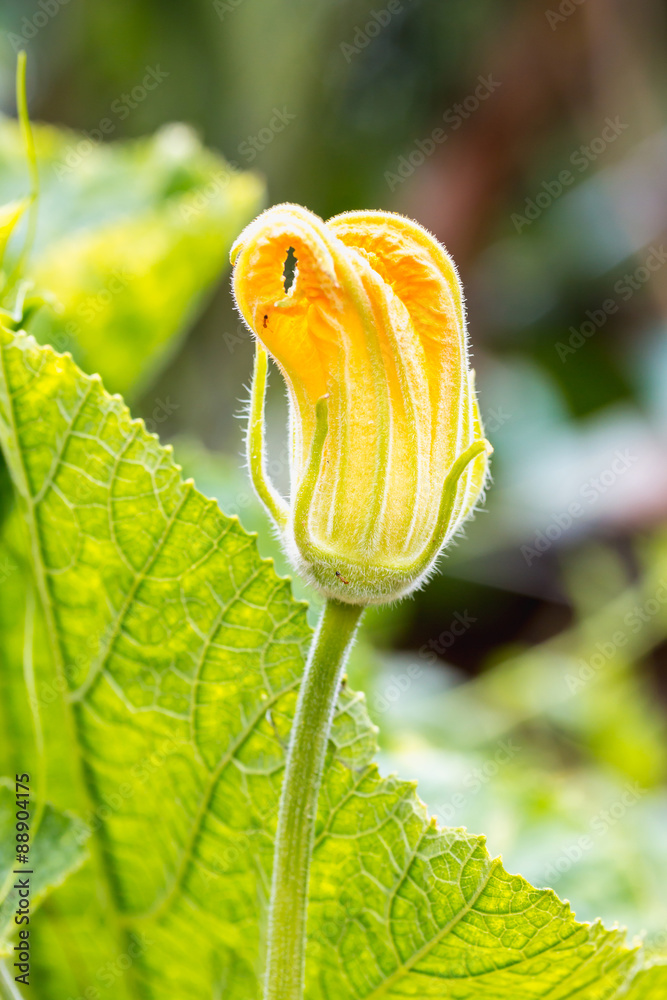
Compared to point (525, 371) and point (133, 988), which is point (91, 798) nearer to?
point (133, 988)

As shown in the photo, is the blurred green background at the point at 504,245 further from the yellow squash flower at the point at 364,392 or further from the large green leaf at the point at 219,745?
the yellow squash flower at the point at 364,392

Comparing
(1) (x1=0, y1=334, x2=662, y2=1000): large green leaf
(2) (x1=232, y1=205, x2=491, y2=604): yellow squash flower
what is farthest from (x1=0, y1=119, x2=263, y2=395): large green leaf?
(2) (x1=232, y1=205, x2=491, y2=604): yellow squash flower

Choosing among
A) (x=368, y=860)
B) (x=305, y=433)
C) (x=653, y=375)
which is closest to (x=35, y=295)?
(x=305, y=433)

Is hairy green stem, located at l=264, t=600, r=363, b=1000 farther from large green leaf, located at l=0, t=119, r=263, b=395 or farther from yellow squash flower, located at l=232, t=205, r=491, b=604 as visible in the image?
large green leaf, located at l=0, t=119, r=263, b=395

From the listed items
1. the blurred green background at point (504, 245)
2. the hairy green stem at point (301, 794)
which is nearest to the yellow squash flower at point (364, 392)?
the hairy green stem at point (301, 794)

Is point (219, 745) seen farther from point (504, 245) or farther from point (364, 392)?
point (504, 245)
